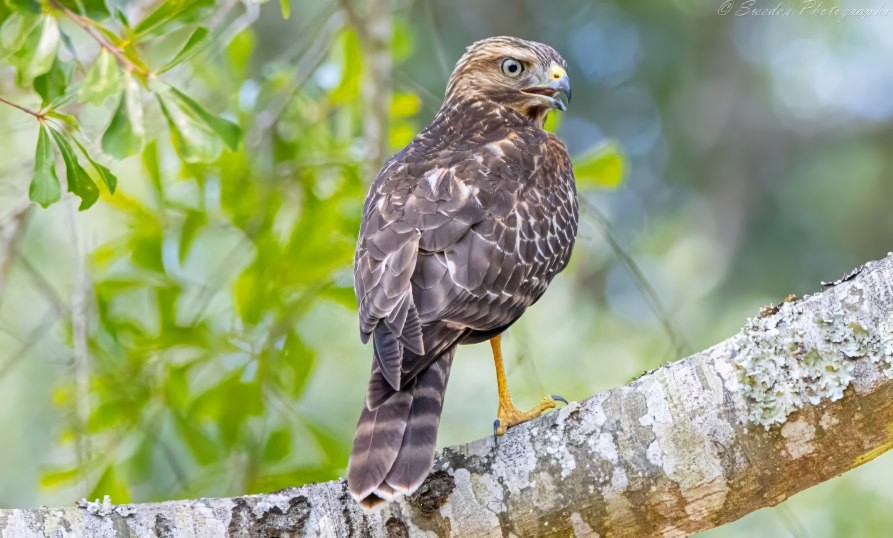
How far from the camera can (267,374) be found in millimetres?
4184

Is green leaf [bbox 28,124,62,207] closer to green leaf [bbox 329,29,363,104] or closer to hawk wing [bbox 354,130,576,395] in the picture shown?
hawk wing [bbox 354,130,576,395]

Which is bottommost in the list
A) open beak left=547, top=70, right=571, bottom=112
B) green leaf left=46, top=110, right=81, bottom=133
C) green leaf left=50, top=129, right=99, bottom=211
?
green leaf left=50, top=129, right=99, bottom=211

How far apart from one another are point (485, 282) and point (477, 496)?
31.0 inches

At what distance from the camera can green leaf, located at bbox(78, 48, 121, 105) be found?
317cm

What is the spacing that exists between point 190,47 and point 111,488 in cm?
159

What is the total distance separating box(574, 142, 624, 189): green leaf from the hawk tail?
1.66m

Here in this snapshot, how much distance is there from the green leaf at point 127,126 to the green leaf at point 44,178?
353mm

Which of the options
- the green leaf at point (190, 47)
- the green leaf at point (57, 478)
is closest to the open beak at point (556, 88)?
the green leaf at point (190, 47)

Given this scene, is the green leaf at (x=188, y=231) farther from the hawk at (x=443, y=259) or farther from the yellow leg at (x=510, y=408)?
the yellow leg at (x=510, y=408)

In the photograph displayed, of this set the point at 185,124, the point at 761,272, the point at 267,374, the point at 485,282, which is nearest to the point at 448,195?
the point at 485,282

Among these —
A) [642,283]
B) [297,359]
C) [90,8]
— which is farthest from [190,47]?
[642,283]

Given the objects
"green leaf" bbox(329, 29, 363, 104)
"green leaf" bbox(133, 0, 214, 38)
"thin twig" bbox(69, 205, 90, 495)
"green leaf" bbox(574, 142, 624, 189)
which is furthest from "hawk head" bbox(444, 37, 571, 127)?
"thin twig" bbox(69, 205, 90, 495)

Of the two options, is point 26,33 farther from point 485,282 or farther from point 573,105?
point 573,105

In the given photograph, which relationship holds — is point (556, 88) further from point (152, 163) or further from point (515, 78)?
point (152, 163)
